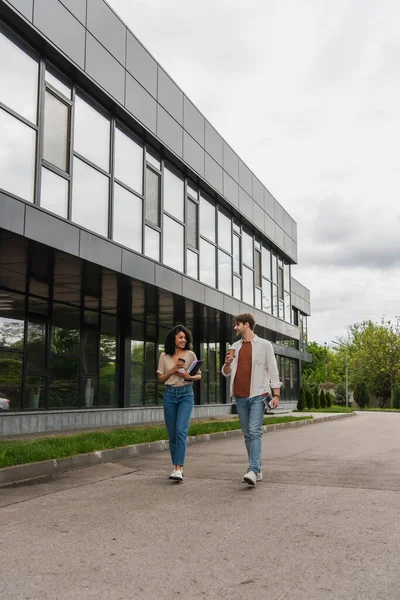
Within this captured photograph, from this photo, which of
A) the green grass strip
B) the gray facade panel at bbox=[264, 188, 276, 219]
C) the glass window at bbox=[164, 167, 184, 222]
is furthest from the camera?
the gray facade panel at bbox=[264, 188, 276, 219]

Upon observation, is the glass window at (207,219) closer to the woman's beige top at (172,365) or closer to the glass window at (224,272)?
the glass window at (224,272)

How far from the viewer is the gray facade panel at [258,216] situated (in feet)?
88.0

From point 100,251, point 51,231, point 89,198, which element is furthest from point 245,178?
point 51,231

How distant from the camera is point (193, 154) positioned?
20.2m

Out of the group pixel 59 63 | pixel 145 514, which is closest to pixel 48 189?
pixel 59 63

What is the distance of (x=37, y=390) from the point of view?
15914 mm

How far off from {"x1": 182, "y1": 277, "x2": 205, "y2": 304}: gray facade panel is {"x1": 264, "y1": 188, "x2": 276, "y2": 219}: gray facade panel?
33.4 ft

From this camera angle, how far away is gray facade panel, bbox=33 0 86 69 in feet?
41.1

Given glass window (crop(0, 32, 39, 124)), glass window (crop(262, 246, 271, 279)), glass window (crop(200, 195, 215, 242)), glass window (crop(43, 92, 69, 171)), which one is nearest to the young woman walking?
glass window (crop(0, 32, 39, 124))

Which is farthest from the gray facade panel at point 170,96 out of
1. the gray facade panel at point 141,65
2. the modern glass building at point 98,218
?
the gray facade panel at point 141,65

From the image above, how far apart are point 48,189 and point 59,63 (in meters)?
2.85

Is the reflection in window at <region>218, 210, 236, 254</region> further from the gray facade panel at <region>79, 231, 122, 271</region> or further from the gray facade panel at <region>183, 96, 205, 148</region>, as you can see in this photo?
the gray facade panel at <region>79, 231, 122, 271</region>

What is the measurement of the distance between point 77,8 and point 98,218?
4413 millimetres

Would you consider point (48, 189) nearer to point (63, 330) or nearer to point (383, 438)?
point (63, 330)
